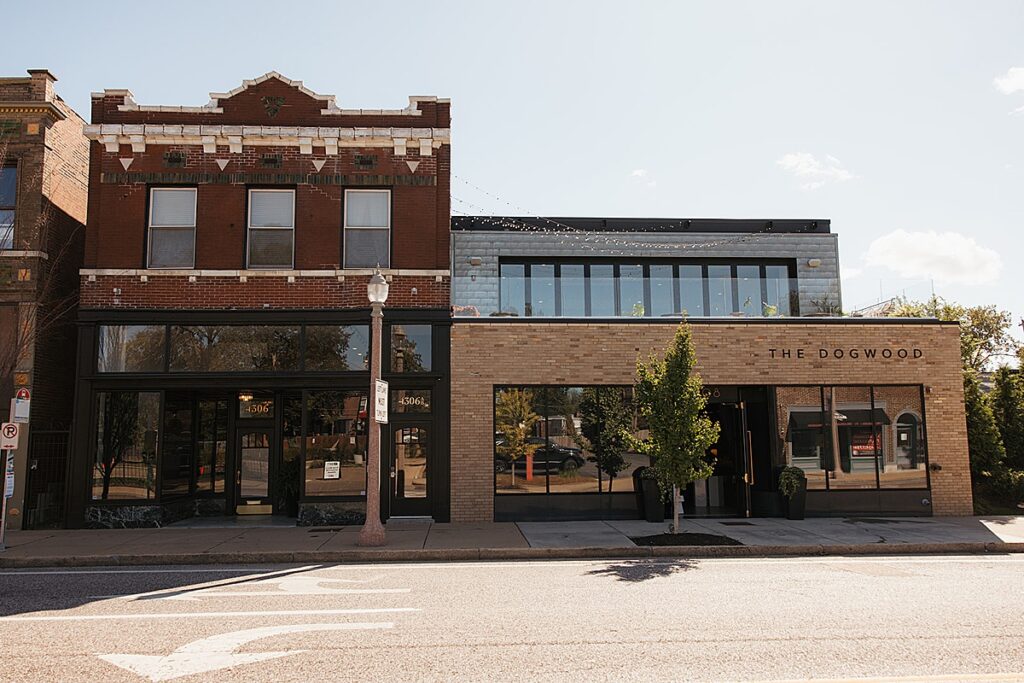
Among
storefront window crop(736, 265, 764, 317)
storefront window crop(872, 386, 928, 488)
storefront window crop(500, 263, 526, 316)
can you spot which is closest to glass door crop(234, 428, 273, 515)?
storefront window crop(500, 263, 526, 316)

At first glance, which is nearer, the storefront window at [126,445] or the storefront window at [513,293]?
the storefront window at [126,445]

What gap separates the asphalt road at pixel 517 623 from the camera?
549 cm

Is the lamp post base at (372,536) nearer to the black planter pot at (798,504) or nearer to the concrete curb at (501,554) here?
the concrete curb at (501,554)

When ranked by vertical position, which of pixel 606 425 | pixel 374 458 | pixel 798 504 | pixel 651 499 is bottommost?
pixel 798 504

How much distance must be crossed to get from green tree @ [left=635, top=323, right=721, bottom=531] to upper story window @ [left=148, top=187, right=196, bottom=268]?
32.8 feet

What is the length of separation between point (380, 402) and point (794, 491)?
8708mm

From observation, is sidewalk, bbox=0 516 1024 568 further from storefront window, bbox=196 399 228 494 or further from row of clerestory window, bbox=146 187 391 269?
row of clerestory window, bbox=146 187 391 269

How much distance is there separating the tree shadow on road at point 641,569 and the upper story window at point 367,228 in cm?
816

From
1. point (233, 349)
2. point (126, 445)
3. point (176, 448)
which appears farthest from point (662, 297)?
point (126, 445)

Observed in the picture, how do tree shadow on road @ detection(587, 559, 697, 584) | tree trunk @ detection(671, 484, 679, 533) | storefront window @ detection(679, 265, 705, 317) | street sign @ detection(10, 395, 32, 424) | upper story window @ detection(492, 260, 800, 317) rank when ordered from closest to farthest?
tree shadow on road @ detection(587, 559, 697, 584) → street sign @ detection(10, 395, 32, 424) → tree trunk @ detection(671, 484, 679, 533) → upper story window @ detection(492, 260, 800, 317) → storefront window @ detection(679, 265, 705, 317)

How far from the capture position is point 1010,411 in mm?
17234

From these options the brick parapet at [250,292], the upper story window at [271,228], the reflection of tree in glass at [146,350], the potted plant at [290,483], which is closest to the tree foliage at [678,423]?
the brick parapet at [250,292]

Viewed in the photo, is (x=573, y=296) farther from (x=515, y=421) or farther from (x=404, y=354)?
(x=404, y=354)

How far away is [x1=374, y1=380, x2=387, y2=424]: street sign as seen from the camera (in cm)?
1195
